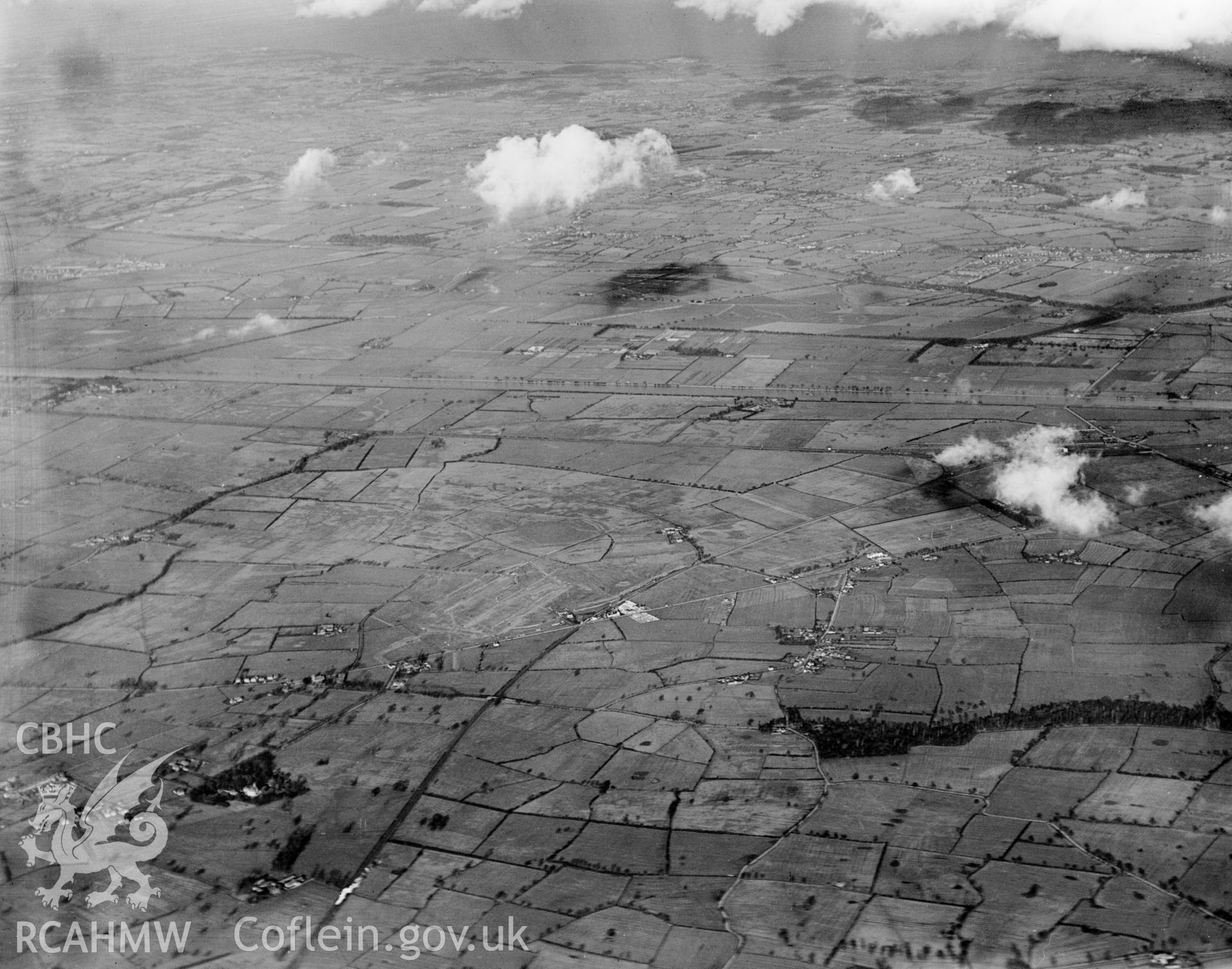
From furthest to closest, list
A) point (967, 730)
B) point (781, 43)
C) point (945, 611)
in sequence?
point (781, 43) < point (945, 611) < point (967, 730)

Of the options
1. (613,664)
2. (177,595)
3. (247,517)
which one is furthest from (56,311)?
(613,664)

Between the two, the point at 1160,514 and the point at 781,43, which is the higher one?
the point at 781,43

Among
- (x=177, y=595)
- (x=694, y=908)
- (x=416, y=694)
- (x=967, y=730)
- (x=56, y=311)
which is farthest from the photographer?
(x=56, y=311)

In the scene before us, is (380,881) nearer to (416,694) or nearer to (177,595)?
(416,694)

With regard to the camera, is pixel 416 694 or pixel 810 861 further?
pixel 416 694

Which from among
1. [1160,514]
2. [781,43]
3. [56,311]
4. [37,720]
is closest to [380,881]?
[37,720]

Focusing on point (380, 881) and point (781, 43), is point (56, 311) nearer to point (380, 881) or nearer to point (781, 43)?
point (380, 881)
